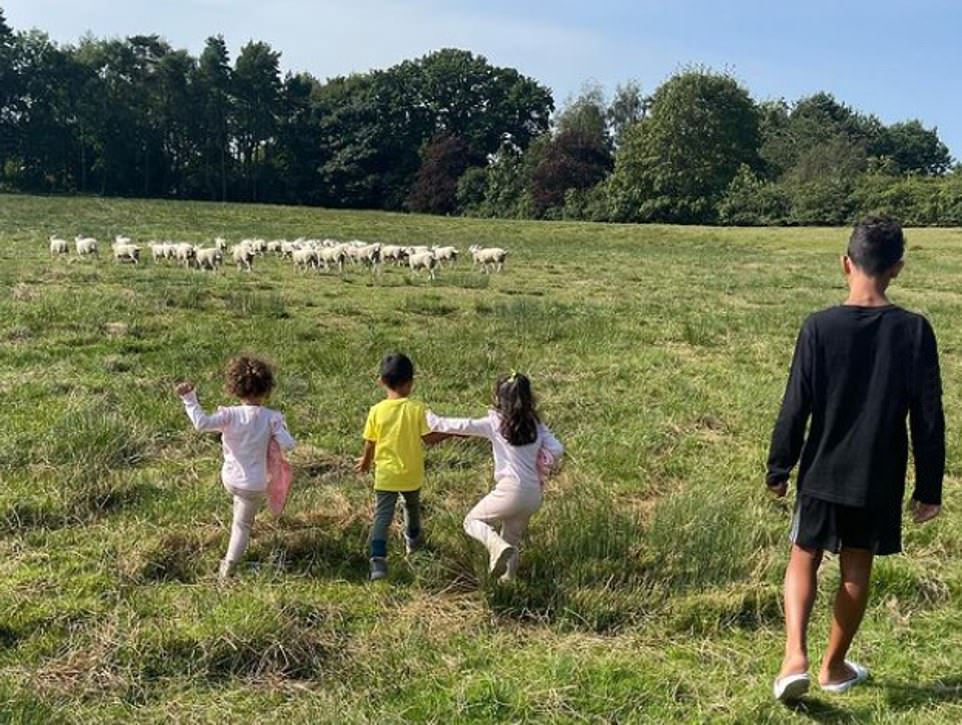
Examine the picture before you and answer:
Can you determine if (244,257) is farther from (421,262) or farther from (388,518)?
(388,518)

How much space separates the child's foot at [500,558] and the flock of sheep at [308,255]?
16923mm

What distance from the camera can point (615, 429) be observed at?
8367 millimetres

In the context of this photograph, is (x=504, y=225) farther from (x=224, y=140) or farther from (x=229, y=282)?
(x=224, y=140)

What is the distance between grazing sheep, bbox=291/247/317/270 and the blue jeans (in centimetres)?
1782

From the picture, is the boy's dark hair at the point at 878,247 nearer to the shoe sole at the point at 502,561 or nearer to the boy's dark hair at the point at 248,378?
the shoe sole at the point at 502,561

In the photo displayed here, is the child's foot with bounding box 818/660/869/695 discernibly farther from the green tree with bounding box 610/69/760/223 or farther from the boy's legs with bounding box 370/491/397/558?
the green tree with bounding box 610/69/760/223

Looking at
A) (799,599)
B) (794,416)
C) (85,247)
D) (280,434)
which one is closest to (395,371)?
(280,434)

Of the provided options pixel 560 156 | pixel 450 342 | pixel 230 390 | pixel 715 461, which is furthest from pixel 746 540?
pixel 560 156

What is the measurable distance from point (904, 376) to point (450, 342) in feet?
28.6

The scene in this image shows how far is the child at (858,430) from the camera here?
3.72 m

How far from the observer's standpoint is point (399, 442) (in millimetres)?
5367

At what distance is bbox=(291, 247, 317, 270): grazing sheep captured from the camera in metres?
22.6

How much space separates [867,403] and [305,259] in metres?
20.1

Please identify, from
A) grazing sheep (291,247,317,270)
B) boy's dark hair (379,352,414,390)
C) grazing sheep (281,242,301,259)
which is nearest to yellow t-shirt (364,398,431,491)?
boy's dark hair (379,352,414,390)
